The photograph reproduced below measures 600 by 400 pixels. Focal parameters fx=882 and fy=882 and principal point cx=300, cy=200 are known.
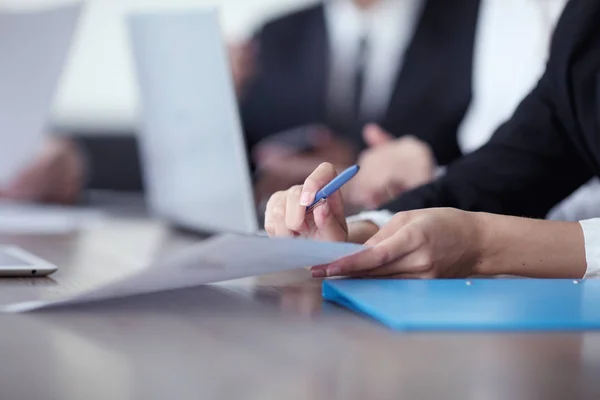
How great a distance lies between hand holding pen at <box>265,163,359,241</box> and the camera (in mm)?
907

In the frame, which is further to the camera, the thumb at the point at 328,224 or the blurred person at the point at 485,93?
the blurred person at the point at 485,93

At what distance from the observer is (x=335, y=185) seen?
0.88 meters

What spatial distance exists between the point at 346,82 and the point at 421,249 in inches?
110

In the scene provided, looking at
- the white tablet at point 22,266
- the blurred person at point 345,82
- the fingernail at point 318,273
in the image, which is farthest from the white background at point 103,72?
the fingernail at point 318,273

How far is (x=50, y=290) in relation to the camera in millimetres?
886

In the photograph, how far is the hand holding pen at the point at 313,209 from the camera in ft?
2.98

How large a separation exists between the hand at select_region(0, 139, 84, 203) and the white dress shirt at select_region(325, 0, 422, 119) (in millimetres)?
1412

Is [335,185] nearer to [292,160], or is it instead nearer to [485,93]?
[292,160]

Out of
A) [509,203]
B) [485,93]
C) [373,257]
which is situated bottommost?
[373,257]

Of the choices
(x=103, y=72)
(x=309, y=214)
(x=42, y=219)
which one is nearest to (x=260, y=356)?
(x=309, y=214)

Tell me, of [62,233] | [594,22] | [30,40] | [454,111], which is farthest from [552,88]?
[454,111]

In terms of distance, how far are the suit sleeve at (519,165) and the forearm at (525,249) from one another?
377mm

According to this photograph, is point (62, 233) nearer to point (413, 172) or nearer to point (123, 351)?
point (413, 172)

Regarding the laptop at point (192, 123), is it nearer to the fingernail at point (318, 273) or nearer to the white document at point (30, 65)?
the white document at point (30, 65)
